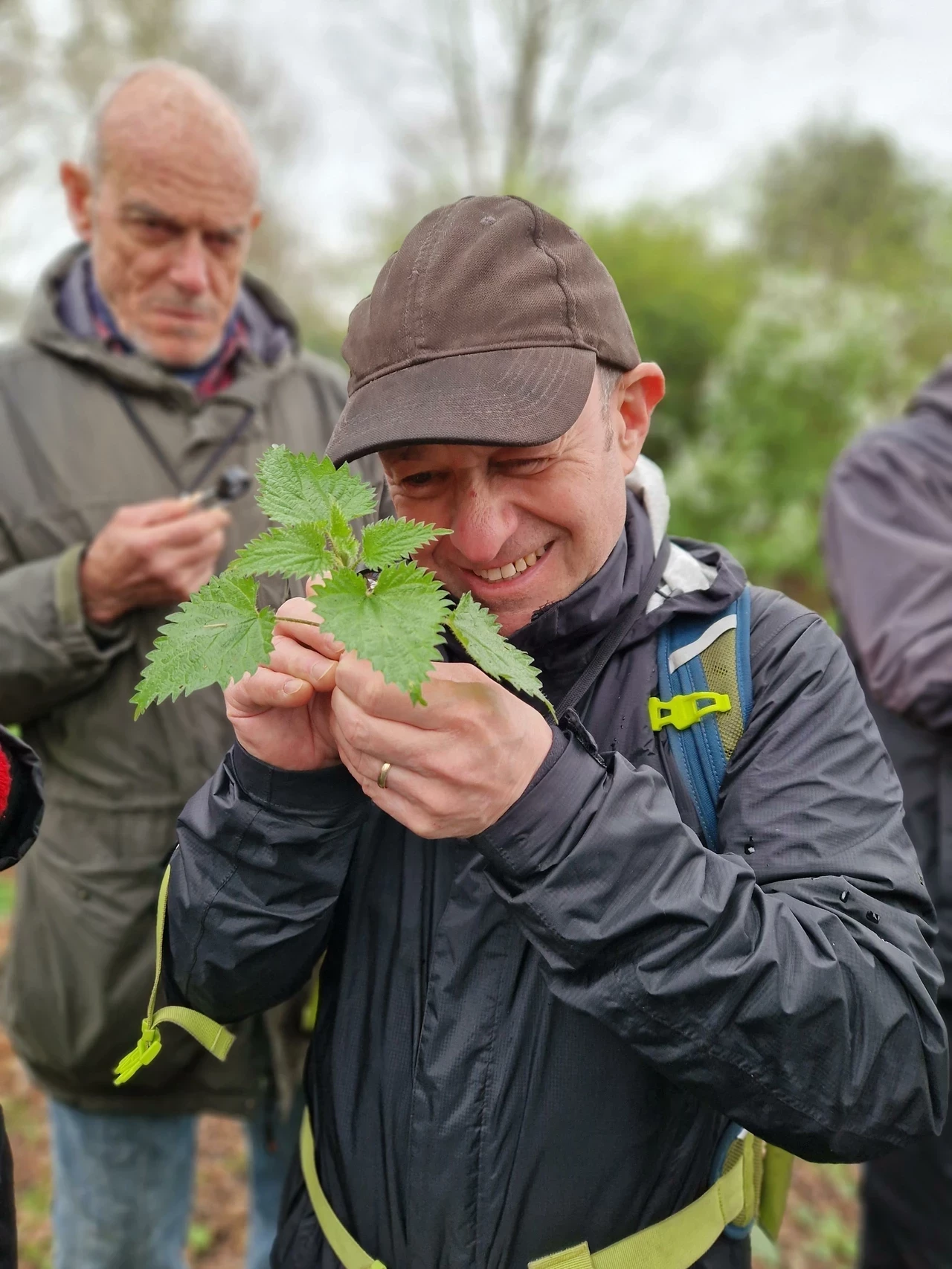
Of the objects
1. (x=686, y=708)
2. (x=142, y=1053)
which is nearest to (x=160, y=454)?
(x=142, y=1053)

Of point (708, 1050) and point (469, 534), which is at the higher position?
point (469, 534)

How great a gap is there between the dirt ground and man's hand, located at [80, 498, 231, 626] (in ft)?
8.24

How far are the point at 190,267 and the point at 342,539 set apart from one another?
5.40 ft

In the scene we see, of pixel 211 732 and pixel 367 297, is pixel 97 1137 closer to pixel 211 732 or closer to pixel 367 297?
pixel 211 732

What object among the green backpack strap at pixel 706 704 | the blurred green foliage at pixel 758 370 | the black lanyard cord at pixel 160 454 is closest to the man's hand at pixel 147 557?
the black lanyard cord at pixel 160 454

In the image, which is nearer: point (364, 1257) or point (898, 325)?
point (364, 1257)

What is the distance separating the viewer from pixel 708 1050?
131 centimetres

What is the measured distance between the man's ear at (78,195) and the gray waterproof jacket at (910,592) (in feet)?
7.45

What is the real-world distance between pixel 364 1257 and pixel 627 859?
894 mm

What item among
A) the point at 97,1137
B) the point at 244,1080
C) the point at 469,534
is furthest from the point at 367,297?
the point at 97,1137

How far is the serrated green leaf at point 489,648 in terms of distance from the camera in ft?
3.90

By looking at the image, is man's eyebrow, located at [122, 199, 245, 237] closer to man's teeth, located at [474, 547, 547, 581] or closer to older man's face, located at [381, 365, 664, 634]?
older man's face, located at [381, 365, 664, 634]

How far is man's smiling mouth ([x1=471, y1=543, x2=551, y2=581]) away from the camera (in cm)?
153

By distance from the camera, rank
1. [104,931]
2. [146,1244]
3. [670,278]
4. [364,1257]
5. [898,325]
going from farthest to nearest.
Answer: [898,325] → [670,278] → [146,1244] → [104,931] → [364,1257]
